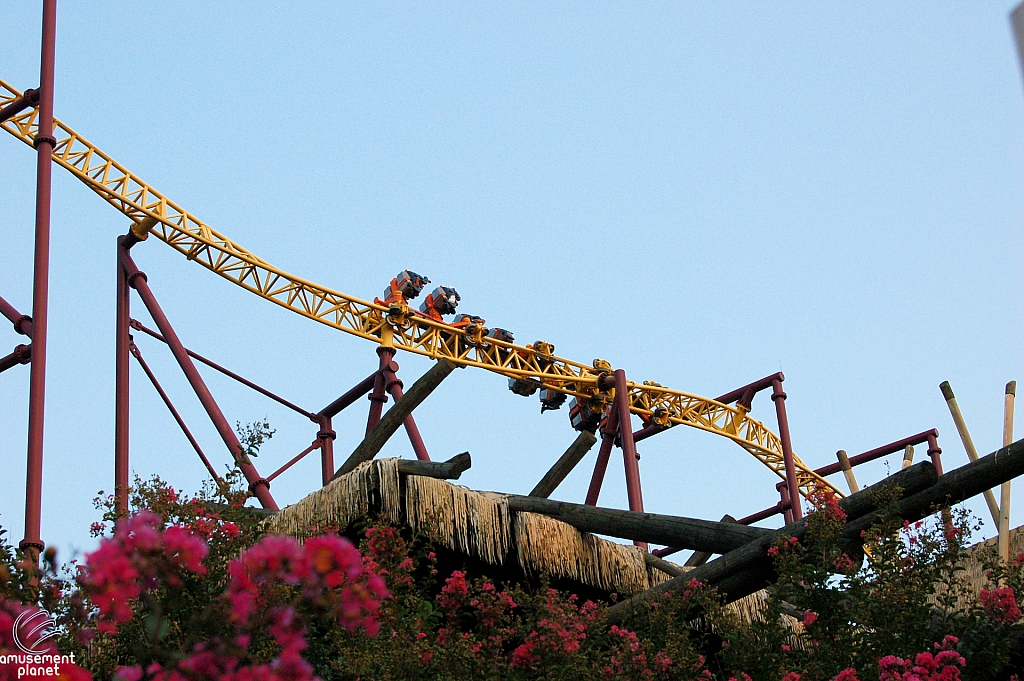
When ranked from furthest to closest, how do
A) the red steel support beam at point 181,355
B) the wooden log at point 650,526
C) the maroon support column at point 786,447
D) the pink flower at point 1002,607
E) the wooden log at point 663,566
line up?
1. the maroon support column at point 786,447
2. the red steel support beam at point 181,355
3. the wooden log at point 663,566
4. the wooden log at point 650,526
5. the pink flower at point 1002,607

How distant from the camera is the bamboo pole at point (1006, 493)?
11.3 meters

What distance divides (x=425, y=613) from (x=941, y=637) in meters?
2.76

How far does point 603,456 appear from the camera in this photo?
14.8 m

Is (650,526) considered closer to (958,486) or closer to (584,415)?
(958,486)

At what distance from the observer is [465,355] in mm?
15422

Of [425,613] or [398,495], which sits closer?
[425,613]

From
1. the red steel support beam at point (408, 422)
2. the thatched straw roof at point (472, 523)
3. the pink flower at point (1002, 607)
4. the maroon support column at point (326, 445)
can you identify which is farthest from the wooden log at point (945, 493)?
the maroon support column at point (326, 445)

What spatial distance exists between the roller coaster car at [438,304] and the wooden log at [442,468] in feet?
21.0

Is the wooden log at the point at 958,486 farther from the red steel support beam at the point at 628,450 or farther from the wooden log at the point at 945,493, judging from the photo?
the red steel support beam at the point at 628,450

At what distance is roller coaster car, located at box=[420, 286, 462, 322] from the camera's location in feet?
50.1

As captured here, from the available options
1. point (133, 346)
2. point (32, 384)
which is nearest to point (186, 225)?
point (133, 346)

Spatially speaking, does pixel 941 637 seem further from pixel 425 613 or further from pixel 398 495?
pixel 398 495

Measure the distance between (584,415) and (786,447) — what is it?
2.51 m

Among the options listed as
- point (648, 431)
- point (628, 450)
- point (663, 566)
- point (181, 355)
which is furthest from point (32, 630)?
point (648, 431)
